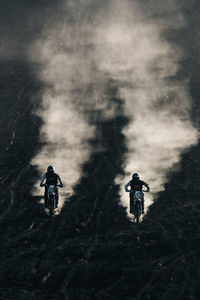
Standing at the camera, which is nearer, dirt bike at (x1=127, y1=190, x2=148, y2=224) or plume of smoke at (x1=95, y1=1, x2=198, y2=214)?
dirt bike at (x1=127, y1=190, x2=148, y2=224)

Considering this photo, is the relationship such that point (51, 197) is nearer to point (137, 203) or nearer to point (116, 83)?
point (137, 203)

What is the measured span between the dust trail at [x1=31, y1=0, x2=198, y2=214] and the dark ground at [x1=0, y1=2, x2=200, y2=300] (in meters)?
0.93

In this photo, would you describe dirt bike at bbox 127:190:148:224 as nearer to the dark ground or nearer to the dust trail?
the dark ground

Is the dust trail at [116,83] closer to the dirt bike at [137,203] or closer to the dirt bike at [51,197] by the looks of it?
the dirt bike at [137,203]

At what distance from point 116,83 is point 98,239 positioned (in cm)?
2124

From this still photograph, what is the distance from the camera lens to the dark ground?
47.6 ft

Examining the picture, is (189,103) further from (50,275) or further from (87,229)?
(50,275)

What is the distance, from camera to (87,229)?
60.2ft

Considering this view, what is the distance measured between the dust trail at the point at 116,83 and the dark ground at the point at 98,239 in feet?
3.06

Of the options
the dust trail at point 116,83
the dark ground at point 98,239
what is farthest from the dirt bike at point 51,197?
the dust trail at point 116,83

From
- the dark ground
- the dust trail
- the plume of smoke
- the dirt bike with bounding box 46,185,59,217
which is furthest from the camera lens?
the dust trail

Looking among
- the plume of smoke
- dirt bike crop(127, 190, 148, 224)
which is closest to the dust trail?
the plume of smoke

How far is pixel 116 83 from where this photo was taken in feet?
123

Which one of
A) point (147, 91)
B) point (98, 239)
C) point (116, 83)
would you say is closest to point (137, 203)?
point (98, 239)
